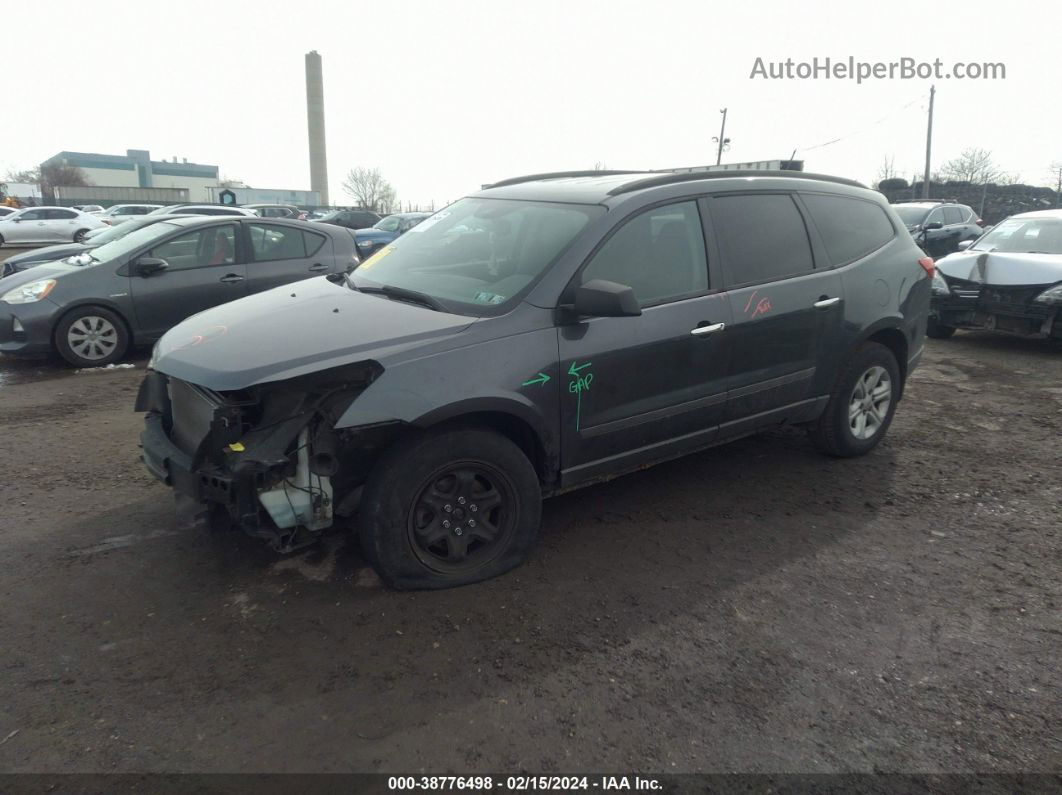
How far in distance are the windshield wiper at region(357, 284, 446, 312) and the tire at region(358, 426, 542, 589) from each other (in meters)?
0.68

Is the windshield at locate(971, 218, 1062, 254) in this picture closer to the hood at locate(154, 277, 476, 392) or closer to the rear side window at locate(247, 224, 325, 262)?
the rear side window at locate(247, 224, 325, 262)

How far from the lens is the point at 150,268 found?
25.2 feet

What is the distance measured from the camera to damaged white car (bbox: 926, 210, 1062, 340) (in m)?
8.25

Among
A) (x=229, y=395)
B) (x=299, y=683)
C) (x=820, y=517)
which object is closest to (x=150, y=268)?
(x=229, y=395)

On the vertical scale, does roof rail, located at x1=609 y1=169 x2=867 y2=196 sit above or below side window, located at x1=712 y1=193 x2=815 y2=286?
above

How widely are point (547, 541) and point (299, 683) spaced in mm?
1533

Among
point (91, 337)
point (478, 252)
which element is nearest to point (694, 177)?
point (478, 252)

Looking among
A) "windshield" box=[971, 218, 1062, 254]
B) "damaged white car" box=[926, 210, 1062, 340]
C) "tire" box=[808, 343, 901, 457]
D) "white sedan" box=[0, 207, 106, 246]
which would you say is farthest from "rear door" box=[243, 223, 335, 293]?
"white sedan" box=[0, 207, 106, 246]

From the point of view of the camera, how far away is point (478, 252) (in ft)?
13.3

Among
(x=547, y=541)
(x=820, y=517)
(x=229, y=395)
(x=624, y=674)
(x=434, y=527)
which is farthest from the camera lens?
(x=820, y=517)

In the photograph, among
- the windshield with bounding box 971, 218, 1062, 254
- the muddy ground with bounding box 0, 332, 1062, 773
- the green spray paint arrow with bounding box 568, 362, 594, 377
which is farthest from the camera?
the windshield with bounding box 971, 218, 1062, 254

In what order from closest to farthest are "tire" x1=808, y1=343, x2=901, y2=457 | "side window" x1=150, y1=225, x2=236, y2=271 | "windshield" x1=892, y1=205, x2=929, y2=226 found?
"tire" x1=808, y1=343, x2=901, y2=457 → "side window" x1=150, y1=225, x2=236, y2=271 → "windshield" x1=892, y1=205, x2=929, y2=226

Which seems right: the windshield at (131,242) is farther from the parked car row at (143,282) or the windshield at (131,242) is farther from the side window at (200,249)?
the side window at (200,249)

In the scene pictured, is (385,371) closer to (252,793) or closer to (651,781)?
(252,793)
